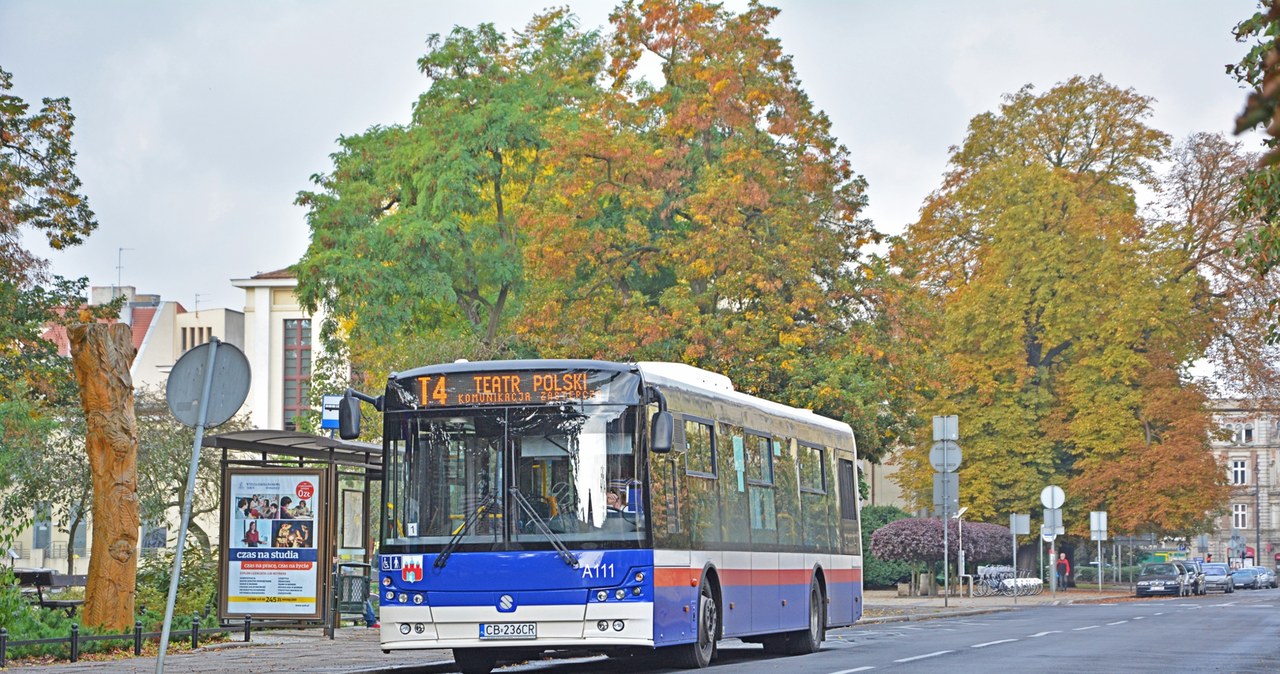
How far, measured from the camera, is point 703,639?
17.3 meters

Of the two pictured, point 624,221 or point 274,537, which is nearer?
point 274,537

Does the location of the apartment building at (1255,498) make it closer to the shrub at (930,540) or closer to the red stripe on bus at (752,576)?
the shrub at (930,540)

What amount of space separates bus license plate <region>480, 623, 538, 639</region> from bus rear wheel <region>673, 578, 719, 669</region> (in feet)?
6.06

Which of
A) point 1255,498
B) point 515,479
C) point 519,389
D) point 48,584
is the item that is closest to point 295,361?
point 48,584

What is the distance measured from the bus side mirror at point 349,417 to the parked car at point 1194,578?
190ft

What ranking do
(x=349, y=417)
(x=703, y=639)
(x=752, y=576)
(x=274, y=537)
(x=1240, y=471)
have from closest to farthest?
(x=349, y=417) < (x=703, y=639) < (x=752, y=576) < (x=274, y=537) < (x=1240, y=471)

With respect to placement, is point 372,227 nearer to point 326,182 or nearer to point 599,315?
point 326,182

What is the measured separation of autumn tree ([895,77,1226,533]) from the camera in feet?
197

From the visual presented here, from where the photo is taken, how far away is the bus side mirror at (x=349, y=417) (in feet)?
50.1

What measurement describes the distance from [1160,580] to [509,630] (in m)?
53.6

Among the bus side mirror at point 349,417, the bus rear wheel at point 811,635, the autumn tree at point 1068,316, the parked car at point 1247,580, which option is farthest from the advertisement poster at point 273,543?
the parked car at point 1247,580

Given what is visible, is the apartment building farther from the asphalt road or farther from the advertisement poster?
the advertisement poster

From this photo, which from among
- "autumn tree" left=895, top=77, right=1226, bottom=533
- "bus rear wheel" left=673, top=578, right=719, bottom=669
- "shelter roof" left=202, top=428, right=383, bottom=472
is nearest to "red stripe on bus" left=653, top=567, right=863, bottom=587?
"bus rear wheel" left=673, top=578, right=719, bottom=669

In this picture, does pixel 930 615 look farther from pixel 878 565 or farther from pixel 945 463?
pixel 878 565
